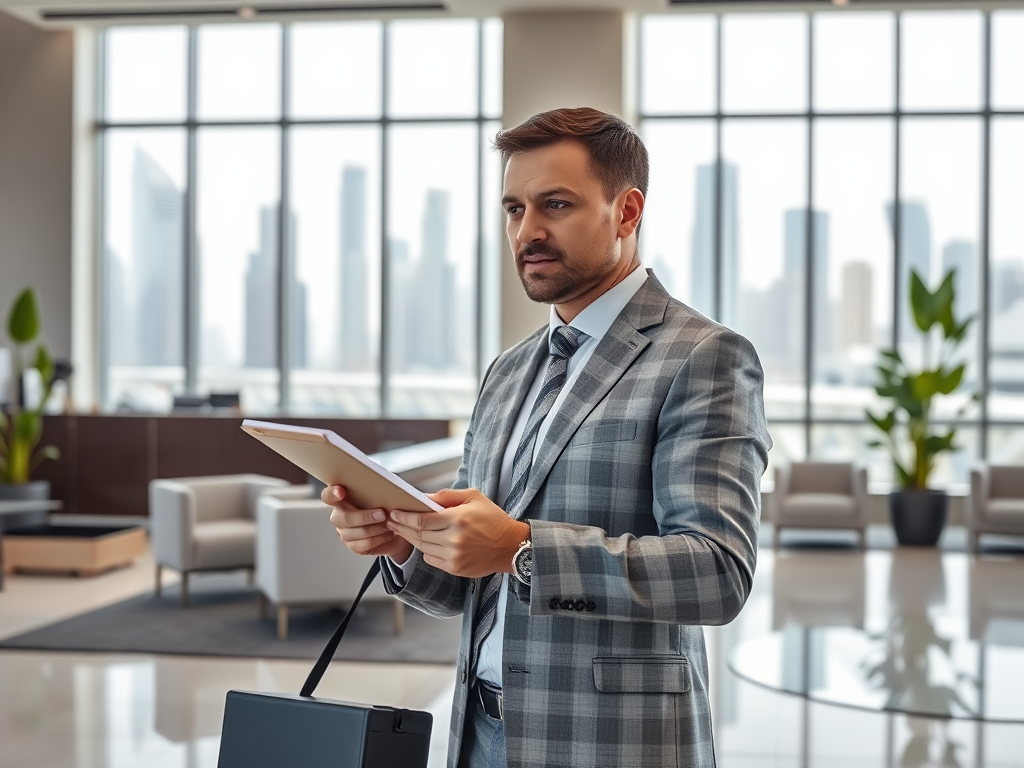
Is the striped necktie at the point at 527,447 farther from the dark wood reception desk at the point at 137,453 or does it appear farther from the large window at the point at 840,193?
the large window at the point at 840,193

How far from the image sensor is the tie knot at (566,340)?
1.67 metres

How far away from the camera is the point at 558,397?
1613mm

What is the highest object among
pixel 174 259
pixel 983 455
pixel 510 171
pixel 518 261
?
pixel 174 259

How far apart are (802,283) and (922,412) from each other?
7.26 feet

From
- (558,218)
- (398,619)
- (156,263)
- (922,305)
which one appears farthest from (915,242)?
(558,218)

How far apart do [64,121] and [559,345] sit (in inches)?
463

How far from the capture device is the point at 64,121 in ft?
39.1

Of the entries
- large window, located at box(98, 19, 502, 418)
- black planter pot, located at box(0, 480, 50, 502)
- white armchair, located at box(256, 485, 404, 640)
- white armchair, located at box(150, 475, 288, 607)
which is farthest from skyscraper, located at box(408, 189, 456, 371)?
white armchair, located at box(256, 485, 404, 640)

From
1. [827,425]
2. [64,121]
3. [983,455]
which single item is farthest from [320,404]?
[983,455]

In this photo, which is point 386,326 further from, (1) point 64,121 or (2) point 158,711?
(2) point 158,711

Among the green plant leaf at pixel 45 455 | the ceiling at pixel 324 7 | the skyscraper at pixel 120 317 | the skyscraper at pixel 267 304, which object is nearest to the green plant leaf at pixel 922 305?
the ceiling at pixel 324 7

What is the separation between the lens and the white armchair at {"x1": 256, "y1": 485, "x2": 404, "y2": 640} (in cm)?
614

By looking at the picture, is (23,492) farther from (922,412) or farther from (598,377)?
(598,377)

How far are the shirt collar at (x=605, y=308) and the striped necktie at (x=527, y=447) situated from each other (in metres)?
0.02
